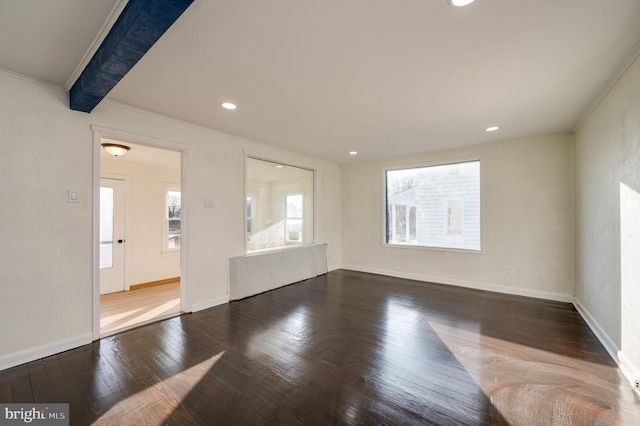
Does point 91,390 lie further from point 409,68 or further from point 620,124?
point 620,124

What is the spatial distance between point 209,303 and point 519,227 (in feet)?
16.1

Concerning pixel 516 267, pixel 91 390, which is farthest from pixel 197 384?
pixel 516 267

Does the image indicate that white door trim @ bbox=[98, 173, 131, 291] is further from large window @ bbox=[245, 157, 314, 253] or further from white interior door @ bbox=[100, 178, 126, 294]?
large window @ bbox=[245, 157, 314, 253]

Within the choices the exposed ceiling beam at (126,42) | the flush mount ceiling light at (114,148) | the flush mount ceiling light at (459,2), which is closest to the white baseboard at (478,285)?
the flush mount ceiling light at (459,2)

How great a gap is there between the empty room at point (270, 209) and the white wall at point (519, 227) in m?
0.03

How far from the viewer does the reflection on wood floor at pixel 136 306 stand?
3.35 meters

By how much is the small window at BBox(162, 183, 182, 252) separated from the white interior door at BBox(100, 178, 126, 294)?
0.72 metres

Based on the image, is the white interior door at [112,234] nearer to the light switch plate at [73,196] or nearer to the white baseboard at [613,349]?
the light switch plate at [73,196]

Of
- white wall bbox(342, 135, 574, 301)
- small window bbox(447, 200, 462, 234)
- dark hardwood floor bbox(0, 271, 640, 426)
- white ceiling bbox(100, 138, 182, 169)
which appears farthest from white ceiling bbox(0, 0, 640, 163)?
dark hardwood floor bbox(0, 271, 640, 426)

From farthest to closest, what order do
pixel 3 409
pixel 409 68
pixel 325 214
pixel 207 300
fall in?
1. pixel 325 214
2. pixel 207 300
3. pixel 409 68
4. pixel 3 409

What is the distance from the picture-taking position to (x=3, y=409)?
71.2 inches

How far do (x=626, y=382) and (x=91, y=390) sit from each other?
13.2ft

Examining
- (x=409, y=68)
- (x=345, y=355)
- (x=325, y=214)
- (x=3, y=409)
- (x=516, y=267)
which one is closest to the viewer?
(x=3, y=409)

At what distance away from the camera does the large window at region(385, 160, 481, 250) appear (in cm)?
486
